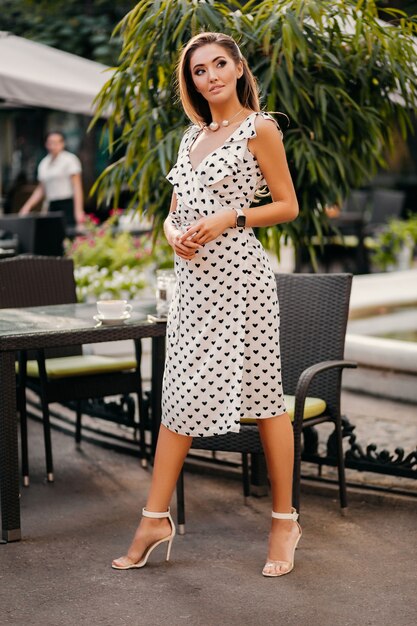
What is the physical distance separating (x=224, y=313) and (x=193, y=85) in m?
0.91

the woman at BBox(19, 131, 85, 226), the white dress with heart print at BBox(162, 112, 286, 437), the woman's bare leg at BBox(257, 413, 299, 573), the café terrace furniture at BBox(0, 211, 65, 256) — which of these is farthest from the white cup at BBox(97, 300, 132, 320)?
the woman at BBox(19, 131, 85, 226)

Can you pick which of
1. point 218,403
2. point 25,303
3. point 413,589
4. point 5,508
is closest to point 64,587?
point 5,508

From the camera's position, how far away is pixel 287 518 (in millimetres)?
4238

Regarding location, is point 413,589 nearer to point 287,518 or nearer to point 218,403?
point 287,518

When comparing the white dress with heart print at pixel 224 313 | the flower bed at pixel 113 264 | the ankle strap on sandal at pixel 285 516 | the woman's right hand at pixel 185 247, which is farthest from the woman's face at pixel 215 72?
the flower bed at pixel 113 264

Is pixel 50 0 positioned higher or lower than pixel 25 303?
higher

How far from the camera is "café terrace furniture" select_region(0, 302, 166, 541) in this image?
4.48 meters

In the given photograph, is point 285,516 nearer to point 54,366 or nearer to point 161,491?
point 161,491

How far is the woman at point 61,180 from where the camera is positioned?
39.2ft

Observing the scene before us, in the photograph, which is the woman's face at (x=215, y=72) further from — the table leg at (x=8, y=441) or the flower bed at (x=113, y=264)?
the flower bed at (x=113, y=264)

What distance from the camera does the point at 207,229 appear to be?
12.8 ft

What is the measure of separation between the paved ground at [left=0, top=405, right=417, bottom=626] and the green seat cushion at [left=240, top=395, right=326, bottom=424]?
0.49 meters

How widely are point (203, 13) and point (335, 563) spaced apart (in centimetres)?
271

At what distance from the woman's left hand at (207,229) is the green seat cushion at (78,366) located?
1.80 m
